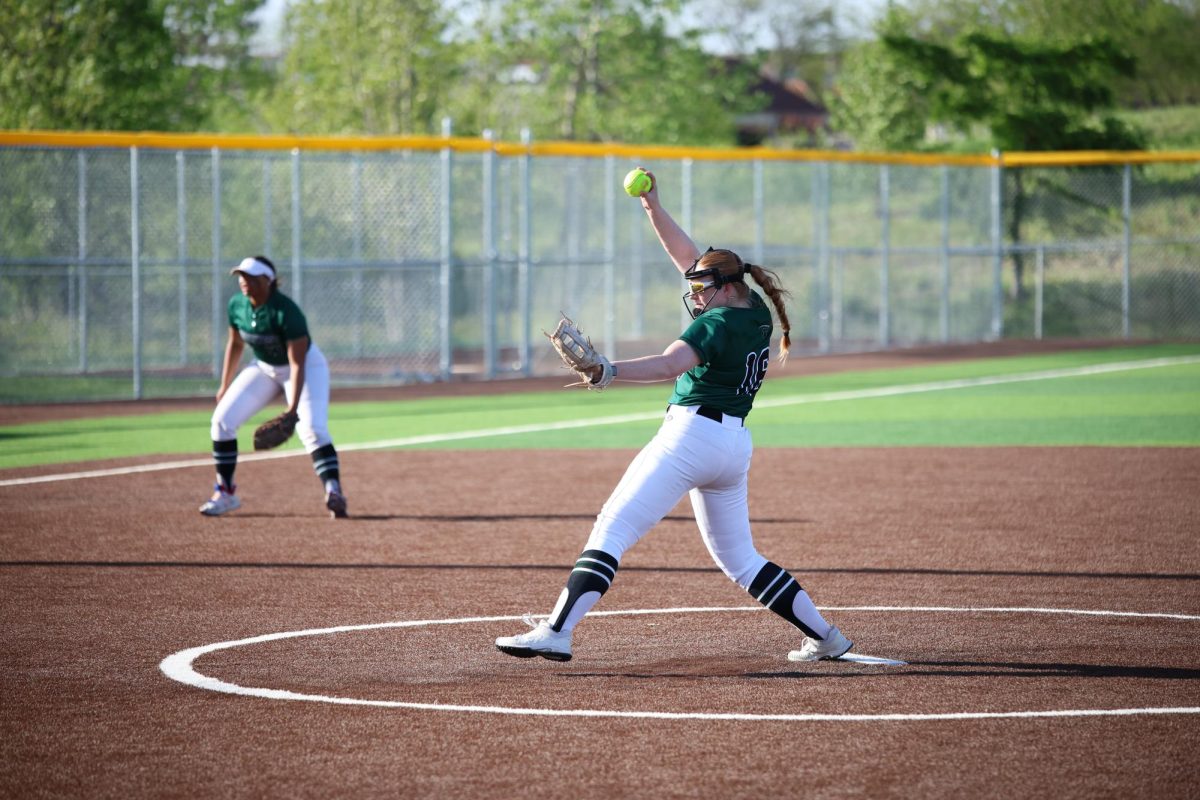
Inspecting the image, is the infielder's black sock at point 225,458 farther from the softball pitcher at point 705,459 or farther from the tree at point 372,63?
the tree at point 372,63

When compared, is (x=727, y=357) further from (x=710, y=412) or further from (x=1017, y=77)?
(x=1017, y=77)

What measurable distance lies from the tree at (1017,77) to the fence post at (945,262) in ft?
21.9

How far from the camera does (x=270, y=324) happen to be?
12.1 metres

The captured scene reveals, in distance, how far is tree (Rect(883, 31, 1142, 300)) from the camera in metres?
39.8

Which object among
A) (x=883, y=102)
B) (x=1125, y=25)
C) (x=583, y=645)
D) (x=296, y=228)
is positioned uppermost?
(x=1125, y=25)

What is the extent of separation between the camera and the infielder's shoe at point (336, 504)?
12.3 metres

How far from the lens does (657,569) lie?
10250 mm

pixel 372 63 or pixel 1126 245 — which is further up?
pixel 372 63

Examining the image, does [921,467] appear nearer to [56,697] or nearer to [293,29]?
[56,697]

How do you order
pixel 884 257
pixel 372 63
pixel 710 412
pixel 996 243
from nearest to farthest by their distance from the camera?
1. pixel 710 412
2. pixel 884 257
3. pixel 996 243
4. pixel 372 63

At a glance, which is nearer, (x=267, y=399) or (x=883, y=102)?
(x=267, y=399)

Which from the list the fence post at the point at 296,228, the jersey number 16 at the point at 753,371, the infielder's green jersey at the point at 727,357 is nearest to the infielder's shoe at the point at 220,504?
the infielder's green jersey at the point at 727,357

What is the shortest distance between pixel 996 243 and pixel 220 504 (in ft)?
81.0

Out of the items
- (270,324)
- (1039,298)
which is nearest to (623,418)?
(270,324)
